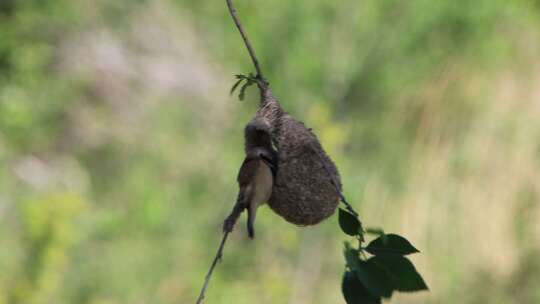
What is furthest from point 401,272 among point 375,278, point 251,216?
point 251,216

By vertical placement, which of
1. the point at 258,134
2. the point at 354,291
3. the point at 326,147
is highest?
the point at 326,147

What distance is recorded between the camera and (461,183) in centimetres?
418

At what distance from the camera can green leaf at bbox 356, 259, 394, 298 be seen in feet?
2.12

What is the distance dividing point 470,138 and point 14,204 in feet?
8.68

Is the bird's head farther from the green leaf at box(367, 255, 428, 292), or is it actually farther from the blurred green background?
the blurred green background

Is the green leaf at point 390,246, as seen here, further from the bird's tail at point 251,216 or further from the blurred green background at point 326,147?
the blurred green background at point 326,147

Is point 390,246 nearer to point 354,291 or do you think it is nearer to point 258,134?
point 354,291

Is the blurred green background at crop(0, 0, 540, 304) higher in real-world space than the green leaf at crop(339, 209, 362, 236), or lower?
higher

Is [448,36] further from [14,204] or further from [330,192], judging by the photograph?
[330,192]

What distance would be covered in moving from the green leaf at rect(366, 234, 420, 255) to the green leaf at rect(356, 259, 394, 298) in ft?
0.04

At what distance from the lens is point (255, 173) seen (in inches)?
28.6

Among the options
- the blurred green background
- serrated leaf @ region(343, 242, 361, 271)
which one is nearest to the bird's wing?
serrated leaf @ region(343, 242, 361, 271)

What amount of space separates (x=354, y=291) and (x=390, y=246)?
0.05 m

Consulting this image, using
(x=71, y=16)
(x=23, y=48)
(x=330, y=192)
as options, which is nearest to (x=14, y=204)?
(x=23, y=48)
